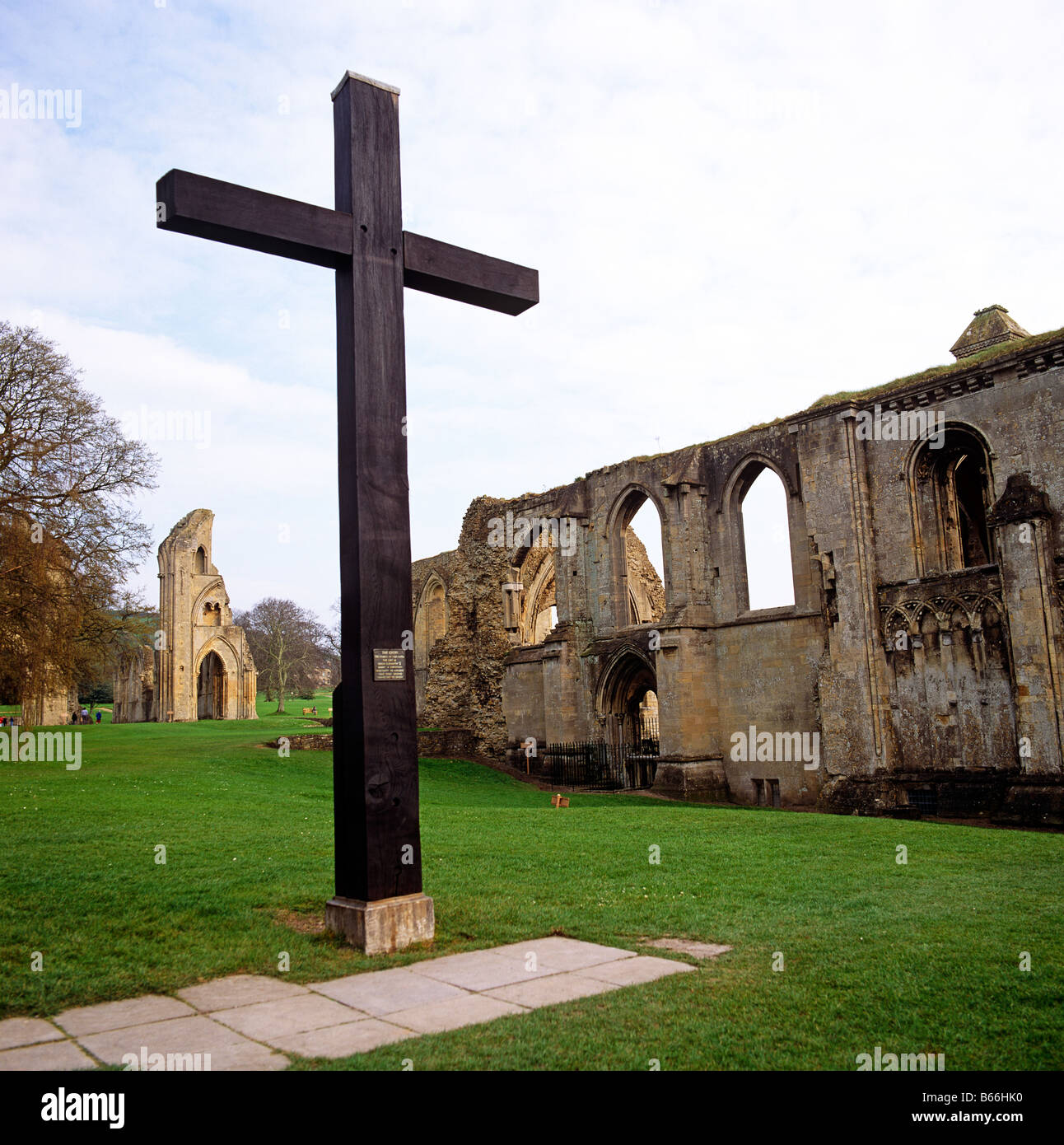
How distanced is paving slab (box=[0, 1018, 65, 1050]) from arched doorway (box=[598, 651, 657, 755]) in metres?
21.3

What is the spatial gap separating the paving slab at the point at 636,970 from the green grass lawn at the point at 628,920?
5.4 inches

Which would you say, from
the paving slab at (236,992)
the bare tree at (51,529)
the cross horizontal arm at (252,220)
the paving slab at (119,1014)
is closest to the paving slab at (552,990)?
the paving slab at (236,992)

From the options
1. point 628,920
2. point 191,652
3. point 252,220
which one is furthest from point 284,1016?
point 191,652

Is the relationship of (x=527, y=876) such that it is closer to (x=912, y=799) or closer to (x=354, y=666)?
(x=354, y=666)

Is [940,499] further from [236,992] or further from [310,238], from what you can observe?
[236,992]

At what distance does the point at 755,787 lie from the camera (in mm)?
22031

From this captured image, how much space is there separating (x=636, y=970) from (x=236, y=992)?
7.18ft

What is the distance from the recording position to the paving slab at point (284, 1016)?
431 cm

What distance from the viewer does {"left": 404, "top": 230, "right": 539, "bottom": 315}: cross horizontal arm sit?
693cm

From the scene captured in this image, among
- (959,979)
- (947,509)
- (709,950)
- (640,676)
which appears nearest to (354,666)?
(709,950)

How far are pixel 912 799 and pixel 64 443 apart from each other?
1810 centimetres

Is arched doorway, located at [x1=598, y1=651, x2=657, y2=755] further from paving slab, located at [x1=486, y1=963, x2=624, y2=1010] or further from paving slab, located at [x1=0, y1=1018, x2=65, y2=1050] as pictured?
paving slab, located at [x1=0, y1=1018, x2=65, y2=1050]

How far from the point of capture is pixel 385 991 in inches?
197

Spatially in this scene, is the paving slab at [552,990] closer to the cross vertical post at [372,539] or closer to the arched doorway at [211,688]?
the cross vertical post at [372,539]
